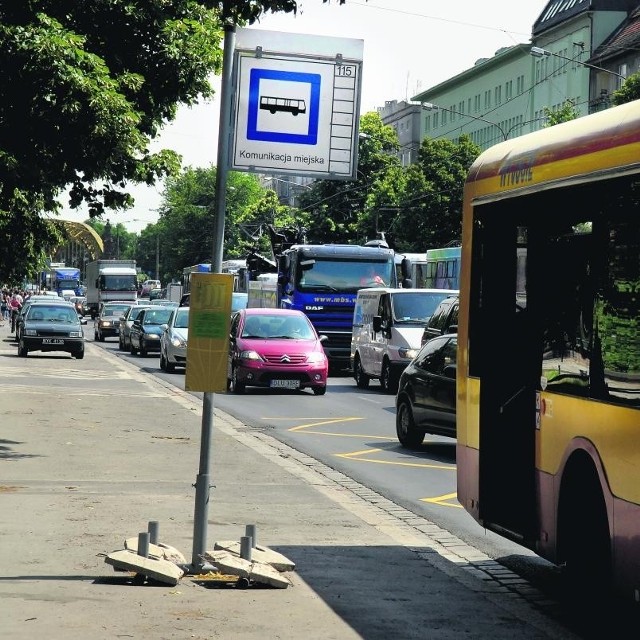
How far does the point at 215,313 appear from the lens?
9.09 m

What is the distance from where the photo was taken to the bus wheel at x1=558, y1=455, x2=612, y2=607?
772 cm

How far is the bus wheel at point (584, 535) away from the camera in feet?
25.3

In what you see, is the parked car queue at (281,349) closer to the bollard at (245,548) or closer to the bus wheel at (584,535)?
the bollard at (245,548)

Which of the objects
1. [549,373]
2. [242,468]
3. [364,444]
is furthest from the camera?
[364,444]

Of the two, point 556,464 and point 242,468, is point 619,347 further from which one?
point 242,468

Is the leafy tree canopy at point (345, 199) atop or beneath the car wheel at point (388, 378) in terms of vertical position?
atop

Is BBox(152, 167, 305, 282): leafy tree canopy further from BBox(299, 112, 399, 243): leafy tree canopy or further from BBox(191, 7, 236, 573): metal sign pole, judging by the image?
BBox(191, 7, 236, 573): metal sign pole

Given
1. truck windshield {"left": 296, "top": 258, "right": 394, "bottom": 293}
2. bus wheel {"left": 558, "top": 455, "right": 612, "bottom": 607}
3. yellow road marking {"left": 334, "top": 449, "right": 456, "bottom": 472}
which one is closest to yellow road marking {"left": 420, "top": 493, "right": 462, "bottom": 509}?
yellow road marking {"left": 334, "top": 449, "right": 456, "bottom": 472}

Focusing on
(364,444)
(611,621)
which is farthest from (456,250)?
(611,621)

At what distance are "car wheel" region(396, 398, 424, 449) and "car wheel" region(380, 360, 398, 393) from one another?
40.2ft

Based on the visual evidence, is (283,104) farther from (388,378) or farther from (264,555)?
(388,378)

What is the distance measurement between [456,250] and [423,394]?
30.1 meters

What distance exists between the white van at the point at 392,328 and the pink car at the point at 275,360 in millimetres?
1604

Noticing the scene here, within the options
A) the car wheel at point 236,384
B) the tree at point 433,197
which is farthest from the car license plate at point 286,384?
the tree at point 433,197
